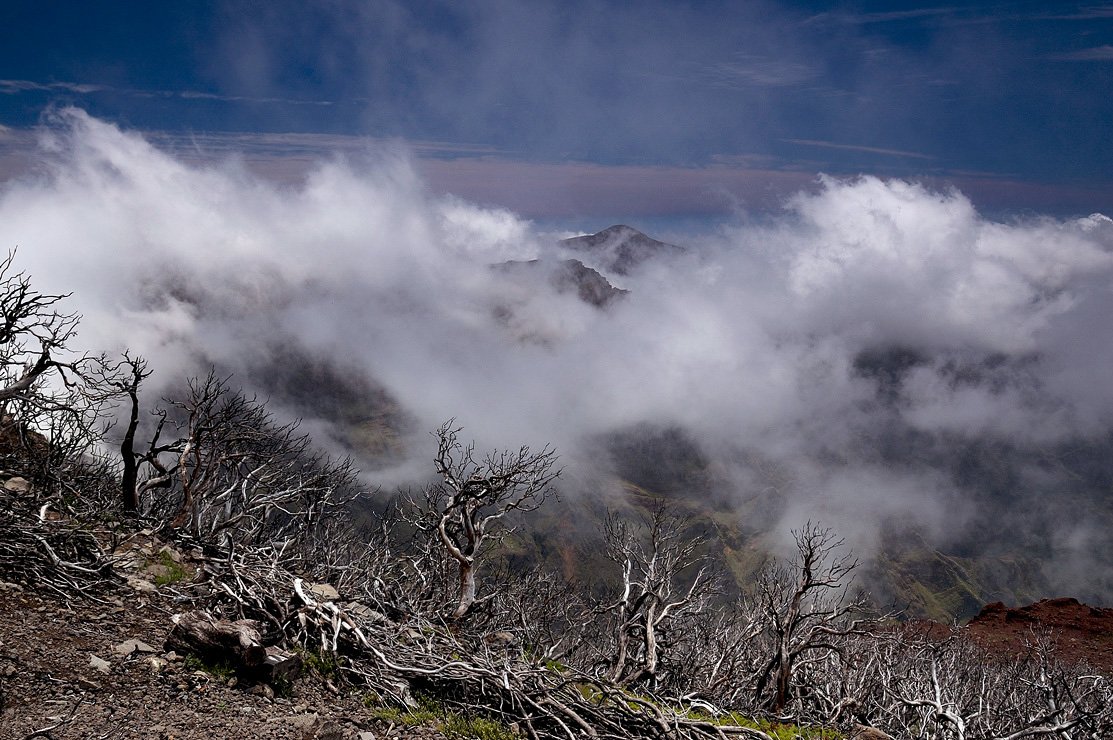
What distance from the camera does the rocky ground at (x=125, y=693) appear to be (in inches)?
334

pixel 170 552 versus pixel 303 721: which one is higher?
pixel 170 552

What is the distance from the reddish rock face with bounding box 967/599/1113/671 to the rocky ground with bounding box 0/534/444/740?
67942 millimetres

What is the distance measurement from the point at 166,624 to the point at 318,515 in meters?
14.5

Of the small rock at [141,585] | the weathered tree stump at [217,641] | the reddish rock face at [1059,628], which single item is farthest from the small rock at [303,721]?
the reddish rock face at [1059,628]

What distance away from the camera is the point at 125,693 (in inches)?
365

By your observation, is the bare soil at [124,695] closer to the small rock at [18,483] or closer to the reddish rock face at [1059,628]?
the small rock at [18,483]

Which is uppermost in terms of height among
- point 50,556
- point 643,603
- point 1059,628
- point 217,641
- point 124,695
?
point 1059,628

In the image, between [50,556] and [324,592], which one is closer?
[50,556]

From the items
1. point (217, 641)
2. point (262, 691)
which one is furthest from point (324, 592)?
point (262, 691)

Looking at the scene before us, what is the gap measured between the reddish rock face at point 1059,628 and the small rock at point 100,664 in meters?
70.1

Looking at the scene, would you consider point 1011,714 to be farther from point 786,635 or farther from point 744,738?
point 744,738

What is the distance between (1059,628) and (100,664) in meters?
87.5

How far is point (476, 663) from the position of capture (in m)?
11.6

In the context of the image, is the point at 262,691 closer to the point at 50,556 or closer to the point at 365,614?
the point at 365,614
